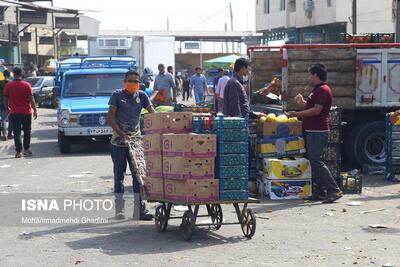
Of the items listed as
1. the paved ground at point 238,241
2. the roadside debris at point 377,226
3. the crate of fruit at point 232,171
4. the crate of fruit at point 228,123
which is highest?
the crate of fruit at point 228,123

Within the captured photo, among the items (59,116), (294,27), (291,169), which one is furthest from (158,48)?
(291,169)

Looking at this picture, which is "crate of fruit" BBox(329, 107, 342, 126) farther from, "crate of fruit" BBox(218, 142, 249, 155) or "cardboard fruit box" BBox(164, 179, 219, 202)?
"cardboard fruit box" BBox(164, 179, 219, 202)

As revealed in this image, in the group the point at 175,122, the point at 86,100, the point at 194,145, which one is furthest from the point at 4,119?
the point at 194,145

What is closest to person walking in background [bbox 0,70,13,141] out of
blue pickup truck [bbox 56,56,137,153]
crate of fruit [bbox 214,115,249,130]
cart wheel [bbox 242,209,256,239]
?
blue pickup truck [bbox 56,56,137,153]

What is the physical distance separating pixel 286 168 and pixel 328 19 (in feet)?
116

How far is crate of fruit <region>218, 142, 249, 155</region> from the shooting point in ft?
28.3

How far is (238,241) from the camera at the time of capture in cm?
861

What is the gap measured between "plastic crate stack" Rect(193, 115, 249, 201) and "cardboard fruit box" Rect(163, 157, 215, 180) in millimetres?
116

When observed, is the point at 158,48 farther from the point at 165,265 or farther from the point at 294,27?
the point at 165,265

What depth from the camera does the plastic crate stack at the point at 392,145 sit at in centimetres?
1309

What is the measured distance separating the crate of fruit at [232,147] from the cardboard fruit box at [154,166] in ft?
2.43

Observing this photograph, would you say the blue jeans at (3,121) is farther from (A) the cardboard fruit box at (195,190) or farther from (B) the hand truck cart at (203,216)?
(A) the cardboard fruit box at (195,190)

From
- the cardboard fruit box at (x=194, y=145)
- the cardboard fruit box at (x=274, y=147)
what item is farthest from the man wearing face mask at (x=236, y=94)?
the cardboard fruit box at (x=194, y=145)

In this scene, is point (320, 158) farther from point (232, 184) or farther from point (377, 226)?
point (232, 184)
